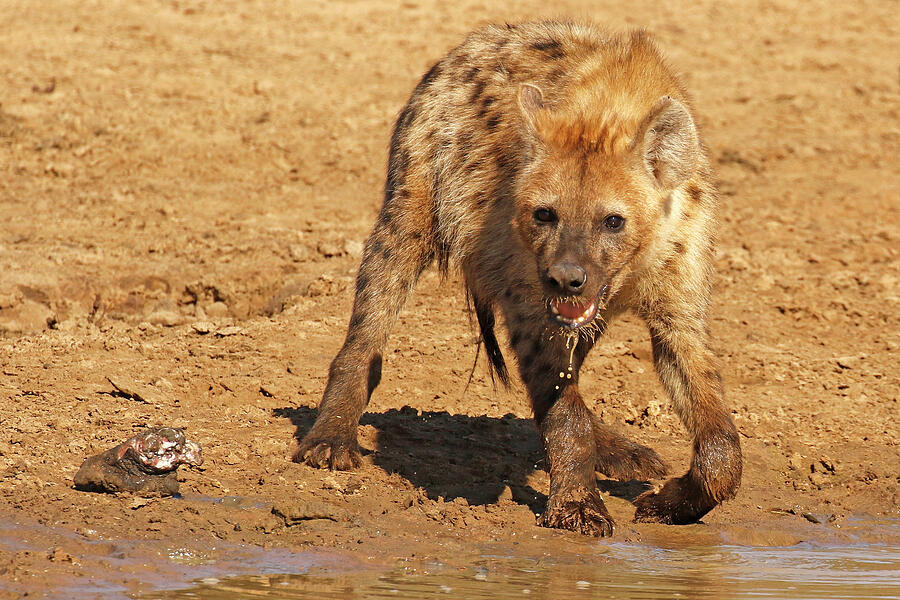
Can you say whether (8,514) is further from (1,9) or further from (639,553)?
(1,9)

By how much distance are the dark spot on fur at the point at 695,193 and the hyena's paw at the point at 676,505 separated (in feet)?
3.20

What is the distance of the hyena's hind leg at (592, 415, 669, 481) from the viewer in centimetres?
514

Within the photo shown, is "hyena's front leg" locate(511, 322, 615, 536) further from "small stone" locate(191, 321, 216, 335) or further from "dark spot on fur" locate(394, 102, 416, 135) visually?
"small stone" locate(191, 321, 216, 335)

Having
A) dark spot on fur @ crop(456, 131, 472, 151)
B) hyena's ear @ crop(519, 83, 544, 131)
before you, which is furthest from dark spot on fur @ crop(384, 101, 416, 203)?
hyena's ear @ crop(519, 83, 544, 131)

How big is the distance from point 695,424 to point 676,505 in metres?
0.31

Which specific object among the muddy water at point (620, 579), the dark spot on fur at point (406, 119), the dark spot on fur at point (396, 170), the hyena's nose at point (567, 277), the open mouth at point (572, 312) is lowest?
the muddy water at point (620, 579)

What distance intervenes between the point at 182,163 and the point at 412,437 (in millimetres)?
3744

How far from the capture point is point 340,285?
658cm

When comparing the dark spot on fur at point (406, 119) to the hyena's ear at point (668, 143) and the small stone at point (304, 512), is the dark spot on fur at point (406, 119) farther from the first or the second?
the small stone at point (304, 512)

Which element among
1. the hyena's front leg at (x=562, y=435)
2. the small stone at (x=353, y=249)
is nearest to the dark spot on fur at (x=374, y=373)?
the hyena's front leg at (x=562, y=435)

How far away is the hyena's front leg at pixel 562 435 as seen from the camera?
14.5ft

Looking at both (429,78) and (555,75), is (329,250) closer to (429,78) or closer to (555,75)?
(429,78)

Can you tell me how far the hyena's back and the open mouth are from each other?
551 mm

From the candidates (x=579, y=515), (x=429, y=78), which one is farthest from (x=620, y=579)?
(x=429, y=78)
